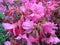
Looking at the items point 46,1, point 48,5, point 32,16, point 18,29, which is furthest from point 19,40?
point 46,1

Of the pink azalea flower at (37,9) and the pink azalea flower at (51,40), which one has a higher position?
the pink azalea flower at (37,9)

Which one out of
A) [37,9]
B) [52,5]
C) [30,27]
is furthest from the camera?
[52,5]

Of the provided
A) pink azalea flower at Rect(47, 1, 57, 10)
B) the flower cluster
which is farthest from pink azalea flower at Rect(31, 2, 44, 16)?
pink azalea flower at Rect(47, 1, 57, 10)

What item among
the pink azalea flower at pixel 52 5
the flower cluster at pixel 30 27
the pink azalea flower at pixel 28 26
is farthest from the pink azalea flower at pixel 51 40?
the pink azalea flower at pixel 52 5

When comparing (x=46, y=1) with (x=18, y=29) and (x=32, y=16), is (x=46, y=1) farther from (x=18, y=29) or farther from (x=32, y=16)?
(x=18, y=29)

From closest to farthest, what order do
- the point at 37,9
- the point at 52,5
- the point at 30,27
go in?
the point at 30,27, the point at 37,9, the point at 52,5

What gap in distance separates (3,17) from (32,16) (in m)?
0.39

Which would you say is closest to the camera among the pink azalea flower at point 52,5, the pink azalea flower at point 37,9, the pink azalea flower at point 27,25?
the pink azalea flower at point 27,25

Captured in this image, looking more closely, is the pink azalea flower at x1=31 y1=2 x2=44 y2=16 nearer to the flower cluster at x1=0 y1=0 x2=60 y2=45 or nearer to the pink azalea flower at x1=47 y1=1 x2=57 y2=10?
the flower cluster at x1=0 y1=0 x2=60 y2=45

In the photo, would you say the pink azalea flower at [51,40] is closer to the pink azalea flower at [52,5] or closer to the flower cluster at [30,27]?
the flower cluster at [30,27]

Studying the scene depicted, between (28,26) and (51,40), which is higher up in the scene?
(28,26)

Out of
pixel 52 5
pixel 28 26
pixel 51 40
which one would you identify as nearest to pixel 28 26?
pixel 28 26

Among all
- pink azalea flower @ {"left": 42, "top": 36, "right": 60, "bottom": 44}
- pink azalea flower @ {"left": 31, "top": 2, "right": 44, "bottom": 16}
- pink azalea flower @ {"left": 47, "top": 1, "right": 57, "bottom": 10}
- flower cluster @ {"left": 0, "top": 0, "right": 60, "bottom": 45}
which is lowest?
pink azalea flower @ {"left": 42, "top": 36, "right": 60, "bottom": 44}

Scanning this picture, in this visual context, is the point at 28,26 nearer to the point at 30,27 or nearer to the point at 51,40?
the point at 30,27
